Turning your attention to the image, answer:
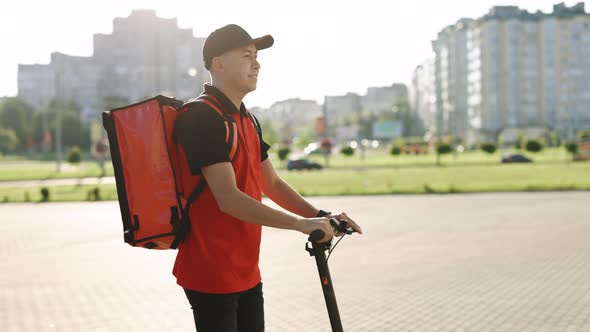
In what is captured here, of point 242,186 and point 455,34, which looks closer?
point 242,186

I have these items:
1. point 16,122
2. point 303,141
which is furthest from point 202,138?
point 16,122

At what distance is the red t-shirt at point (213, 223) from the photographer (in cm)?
251

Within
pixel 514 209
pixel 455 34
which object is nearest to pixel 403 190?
pixel 514 209

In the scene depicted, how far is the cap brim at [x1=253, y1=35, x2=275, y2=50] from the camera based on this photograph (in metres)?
2.70

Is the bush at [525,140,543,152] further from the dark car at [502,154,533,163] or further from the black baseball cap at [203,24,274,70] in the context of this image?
the black baseball cap at [203,24,274,70]

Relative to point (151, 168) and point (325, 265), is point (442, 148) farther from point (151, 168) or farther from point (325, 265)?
point (151, 168)

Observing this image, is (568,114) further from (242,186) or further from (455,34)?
(242,186)

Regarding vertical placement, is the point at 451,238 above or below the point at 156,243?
below

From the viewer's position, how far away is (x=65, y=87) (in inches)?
5709

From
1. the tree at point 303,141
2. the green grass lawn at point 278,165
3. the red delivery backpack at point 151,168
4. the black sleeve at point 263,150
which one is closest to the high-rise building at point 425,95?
the tree at point 303,141

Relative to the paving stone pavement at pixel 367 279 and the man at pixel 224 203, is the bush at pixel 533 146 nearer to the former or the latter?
the paving stone pavement at pixel 367 279

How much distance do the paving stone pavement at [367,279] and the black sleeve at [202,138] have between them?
3738mm

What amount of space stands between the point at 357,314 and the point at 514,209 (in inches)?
492

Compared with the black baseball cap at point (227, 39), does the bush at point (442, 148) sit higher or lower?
lower
